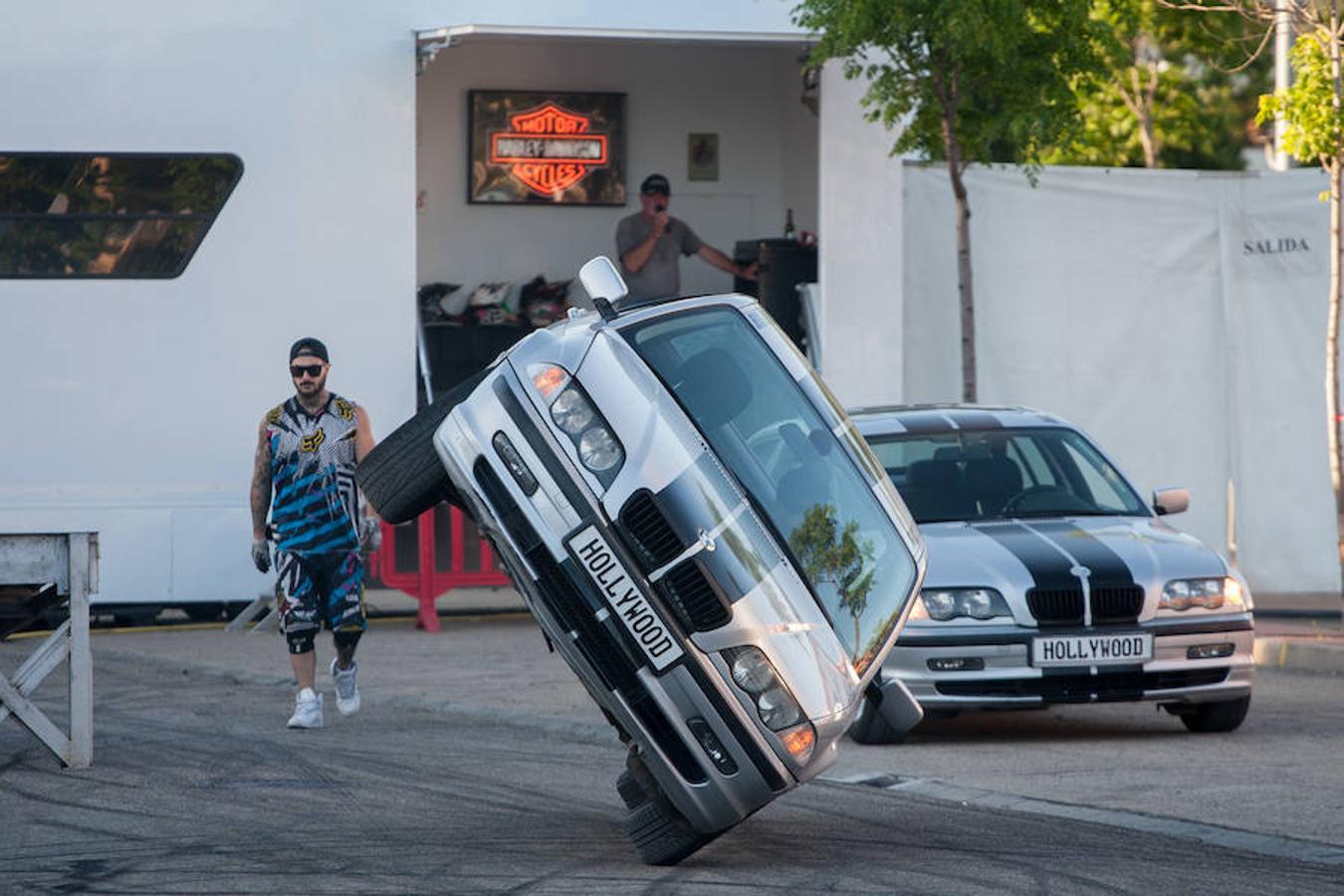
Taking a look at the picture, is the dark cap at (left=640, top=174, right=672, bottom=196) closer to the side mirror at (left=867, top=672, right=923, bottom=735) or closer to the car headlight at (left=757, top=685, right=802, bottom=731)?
the side mirror at (left=867, top=672, right=923, bottom=735)

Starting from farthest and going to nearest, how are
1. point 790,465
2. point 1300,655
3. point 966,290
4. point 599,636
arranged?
point 966,290 < point 1300,655 < point 790,465 < point 599,636

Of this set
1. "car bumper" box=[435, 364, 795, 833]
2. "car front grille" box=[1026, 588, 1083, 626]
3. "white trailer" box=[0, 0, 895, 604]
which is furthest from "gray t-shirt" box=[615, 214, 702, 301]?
"car bumper" box=[435, 364, 795, 833]

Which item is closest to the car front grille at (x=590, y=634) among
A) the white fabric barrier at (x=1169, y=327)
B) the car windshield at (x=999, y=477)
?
the car windshield at (x=999, y=477)

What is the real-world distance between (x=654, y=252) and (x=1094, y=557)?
26.4 ft

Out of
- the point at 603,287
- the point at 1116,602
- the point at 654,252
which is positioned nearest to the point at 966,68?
the point at 654,252

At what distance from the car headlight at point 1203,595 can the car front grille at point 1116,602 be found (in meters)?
0.13

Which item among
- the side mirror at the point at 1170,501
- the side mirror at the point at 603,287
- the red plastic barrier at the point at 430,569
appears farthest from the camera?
the red plastic barrier at the point at 430,569

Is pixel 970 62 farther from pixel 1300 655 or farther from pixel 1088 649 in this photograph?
pixel 1088 649

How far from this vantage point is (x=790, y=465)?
778cm

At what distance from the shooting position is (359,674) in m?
Answer: 13.9

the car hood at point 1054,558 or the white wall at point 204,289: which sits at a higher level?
the white wall at point 204,289

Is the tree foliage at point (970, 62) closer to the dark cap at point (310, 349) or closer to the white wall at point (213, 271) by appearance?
the white wall at point (213, 271)

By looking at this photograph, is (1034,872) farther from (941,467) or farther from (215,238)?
(215,238)

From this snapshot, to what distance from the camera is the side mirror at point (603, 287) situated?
7.90m
